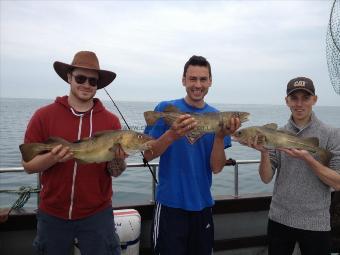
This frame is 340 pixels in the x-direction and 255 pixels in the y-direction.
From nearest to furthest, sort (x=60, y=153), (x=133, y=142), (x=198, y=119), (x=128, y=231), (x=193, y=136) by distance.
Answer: (x=60, y=153) → (x=133, y=142) → (x=198, y=119) → (x=193, y=136) → (x=128, y=231)

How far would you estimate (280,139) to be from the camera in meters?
4.30

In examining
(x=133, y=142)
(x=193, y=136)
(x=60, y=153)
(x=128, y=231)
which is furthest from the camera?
(x=128, y=231)

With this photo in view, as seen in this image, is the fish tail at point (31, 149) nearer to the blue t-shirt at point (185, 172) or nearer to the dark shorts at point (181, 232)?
the blue t-shirt at point (185, 172)

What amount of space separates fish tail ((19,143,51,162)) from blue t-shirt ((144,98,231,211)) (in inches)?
53.5

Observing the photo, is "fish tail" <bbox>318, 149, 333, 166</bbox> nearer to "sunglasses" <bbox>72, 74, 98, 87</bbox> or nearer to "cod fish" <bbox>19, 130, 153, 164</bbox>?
"cod fish" <bbox>19, 130, 153, 164</bbox>

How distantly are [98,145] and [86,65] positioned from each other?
2.95 feet

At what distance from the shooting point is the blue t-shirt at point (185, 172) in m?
4.19

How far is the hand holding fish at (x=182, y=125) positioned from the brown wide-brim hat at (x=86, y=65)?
0.99 meters

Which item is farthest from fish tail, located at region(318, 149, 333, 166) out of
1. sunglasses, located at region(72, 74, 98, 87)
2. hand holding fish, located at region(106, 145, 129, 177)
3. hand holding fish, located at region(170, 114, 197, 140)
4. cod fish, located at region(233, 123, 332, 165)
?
sunglasses, located at region(72, 74, 98, 87)

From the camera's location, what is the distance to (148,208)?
18.7ft

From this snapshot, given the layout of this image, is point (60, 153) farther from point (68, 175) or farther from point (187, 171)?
point (187, 171)

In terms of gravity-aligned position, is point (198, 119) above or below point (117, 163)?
above

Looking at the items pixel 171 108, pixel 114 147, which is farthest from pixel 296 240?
pixel 114 147

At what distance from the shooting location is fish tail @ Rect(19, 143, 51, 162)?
144 inches
